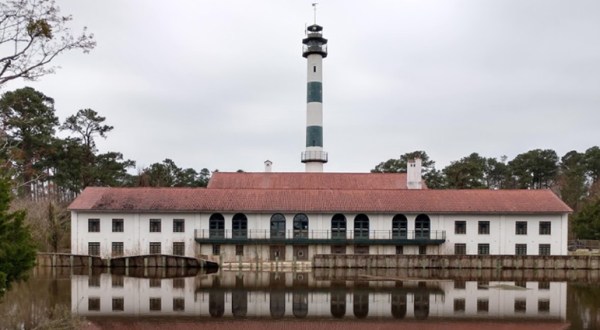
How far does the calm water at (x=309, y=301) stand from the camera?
1878cm

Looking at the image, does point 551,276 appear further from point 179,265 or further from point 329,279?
point 179,265

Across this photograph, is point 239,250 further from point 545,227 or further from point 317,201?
point 545,227

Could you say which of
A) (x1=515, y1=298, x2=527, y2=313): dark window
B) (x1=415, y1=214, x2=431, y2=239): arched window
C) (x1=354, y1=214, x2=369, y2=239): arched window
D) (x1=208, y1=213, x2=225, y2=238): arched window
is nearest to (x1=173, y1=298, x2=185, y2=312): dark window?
(x1=515, y1=298, x2=527, y2=313): dark window

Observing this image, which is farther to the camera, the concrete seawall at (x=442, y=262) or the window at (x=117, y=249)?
the window at (x=117, y=249)

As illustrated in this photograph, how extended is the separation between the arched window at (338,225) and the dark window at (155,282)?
14334 millimetres

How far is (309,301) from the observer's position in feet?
75.2

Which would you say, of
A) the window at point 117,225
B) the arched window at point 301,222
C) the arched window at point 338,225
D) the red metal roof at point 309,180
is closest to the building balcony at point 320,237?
the arched window at point 338,225

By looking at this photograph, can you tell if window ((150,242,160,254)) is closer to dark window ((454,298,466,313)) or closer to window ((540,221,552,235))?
dark window ((454,298,466,313))

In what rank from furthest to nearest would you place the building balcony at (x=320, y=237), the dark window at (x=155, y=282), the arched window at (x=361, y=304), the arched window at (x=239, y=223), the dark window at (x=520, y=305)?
the arched window at (x=239, y=223), the building balcony at (x=320, y=237), the dark window at (x=155, y=282), the dark window at (x=520, y=305), the arched window at (x=361, y=304)

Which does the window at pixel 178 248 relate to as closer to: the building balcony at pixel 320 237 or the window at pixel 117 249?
the building balcony at pixel 320 237

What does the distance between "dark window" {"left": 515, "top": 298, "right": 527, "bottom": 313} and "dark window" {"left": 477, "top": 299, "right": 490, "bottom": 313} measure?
115 centimetres

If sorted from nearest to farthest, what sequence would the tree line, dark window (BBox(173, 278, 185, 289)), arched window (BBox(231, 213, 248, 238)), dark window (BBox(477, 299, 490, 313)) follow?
dark window (BBox(477, 299, 490, 313)) < dark window (BBox(173, 278, 185, 289)) < arched window (BBox(231, 213, 248, 238)) < the tree line

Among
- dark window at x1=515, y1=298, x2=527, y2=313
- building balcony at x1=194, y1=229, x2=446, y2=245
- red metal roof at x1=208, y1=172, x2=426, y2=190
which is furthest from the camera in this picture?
red metal roof at x1=208, y1=172, x2=426, y2=190

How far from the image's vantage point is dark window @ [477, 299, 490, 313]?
21.4m
